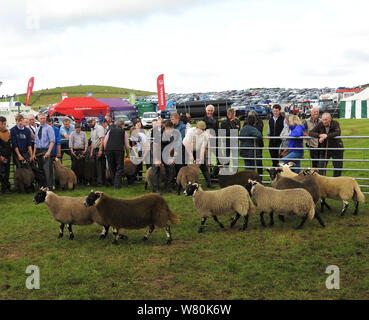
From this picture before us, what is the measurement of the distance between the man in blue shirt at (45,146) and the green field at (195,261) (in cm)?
329

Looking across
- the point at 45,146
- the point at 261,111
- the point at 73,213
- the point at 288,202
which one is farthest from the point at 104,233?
the point at 261,111

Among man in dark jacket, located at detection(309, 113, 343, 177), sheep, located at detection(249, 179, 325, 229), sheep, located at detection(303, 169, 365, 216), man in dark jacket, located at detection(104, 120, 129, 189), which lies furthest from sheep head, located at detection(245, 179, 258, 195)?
man in dark jacket, located at detection(104, 120, 129, 189)

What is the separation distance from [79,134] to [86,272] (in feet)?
26.7

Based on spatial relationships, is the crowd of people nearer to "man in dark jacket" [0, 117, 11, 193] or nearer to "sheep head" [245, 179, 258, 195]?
"man in dark jacket" [0, 117, 11, 193]

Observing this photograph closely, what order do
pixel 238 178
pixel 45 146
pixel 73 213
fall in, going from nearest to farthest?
pixel 73 213
pixel 238 178
pixel 45 146

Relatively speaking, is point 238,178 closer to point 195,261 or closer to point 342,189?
point 342,189

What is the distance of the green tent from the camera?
38.3m

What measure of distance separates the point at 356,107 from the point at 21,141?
1358 inches

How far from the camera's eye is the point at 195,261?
6.41 metres

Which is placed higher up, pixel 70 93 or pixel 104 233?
pixel 70 93

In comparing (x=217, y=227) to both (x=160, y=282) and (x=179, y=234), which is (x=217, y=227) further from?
(x=160, y=282)

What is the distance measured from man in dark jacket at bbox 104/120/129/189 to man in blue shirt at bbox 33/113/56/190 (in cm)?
159

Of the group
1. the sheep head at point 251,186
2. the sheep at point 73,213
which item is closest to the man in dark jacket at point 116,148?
the sheep at point 73,213
